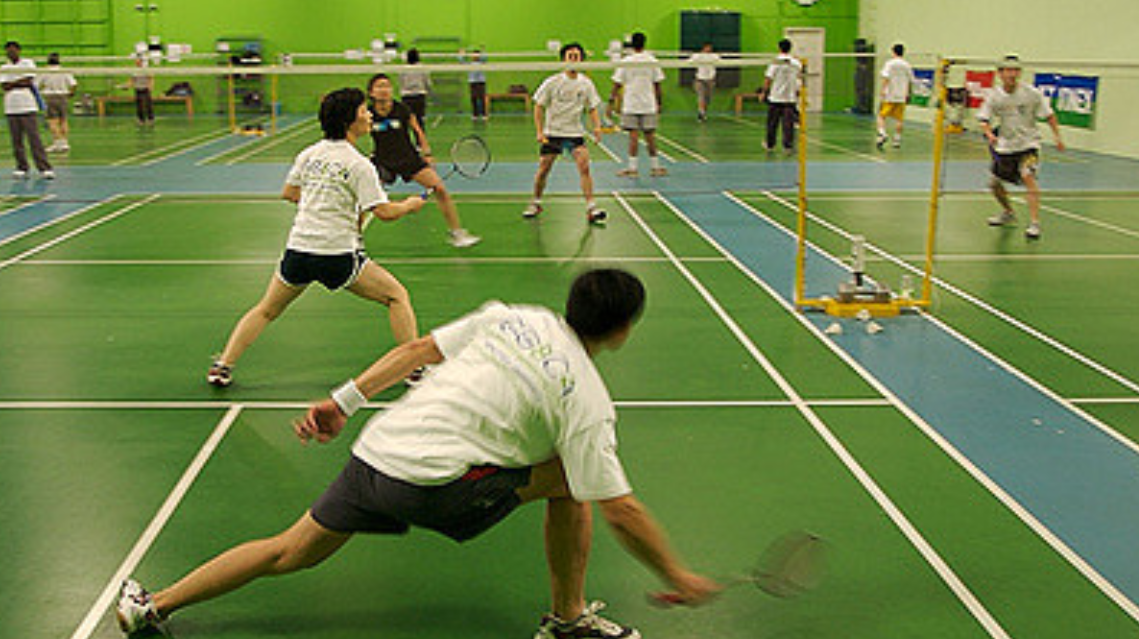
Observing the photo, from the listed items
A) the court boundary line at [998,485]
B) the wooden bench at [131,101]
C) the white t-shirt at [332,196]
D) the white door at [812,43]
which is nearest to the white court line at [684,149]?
the white door at [812,43]

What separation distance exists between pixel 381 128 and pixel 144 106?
21.3 metres

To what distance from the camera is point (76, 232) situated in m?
13.8

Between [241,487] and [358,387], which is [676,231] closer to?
[241,487]

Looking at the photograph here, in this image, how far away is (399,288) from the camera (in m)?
7.73

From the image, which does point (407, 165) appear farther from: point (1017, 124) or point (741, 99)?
point (741, 99)

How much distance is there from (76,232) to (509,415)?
11.8 metres

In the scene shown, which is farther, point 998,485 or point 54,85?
point 54,85

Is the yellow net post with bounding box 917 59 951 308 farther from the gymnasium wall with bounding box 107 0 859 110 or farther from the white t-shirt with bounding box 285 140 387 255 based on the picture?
the gymnasium wall with bounding box 107 0 859 110

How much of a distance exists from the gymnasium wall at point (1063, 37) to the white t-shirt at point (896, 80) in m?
3.31

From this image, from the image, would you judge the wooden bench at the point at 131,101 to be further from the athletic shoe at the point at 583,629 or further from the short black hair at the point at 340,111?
the athletic shoe at the point at 583,629

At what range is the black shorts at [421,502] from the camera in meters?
3.74

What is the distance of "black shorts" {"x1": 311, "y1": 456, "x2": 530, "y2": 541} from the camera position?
3738 mm

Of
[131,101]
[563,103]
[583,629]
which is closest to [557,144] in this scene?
[563,103]

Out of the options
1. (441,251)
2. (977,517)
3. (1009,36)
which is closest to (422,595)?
(977,517)
